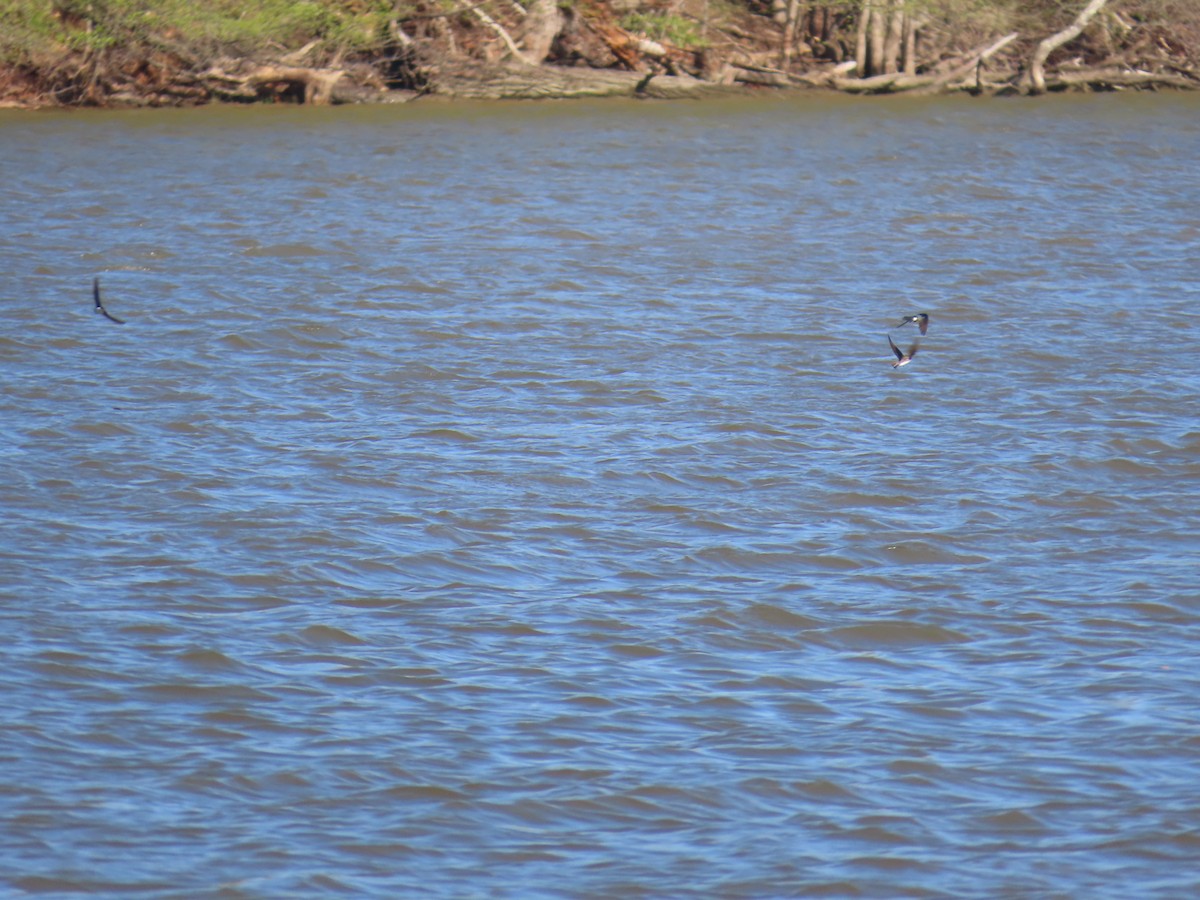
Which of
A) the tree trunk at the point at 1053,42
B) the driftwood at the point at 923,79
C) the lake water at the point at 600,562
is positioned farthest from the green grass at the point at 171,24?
the tree trunk at the point at 1053,42

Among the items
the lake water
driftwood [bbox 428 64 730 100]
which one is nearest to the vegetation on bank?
driftwood [bbox 428 64 730 100]

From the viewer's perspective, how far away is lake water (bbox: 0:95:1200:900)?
4.74 metres

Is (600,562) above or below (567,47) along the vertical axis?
below

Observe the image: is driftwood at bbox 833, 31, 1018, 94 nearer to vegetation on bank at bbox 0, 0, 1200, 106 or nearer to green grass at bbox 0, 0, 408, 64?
vegetation on bank at bbox 0, 0, 1200, 106

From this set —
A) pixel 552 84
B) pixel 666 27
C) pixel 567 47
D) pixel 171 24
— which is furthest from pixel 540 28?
pixel 171 24

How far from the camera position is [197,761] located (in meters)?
5.12

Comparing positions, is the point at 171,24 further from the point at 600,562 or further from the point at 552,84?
the point at 600,562

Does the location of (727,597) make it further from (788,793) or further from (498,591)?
(788,793)

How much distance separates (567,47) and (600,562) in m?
Result: 18.6

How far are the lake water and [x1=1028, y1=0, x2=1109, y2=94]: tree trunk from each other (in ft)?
33.4

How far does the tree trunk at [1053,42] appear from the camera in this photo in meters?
23.7

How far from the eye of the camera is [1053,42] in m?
23.9

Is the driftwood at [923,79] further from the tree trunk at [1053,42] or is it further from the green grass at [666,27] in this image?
the green grass at [666,27]

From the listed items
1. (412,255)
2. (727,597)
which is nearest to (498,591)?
(727,597)
